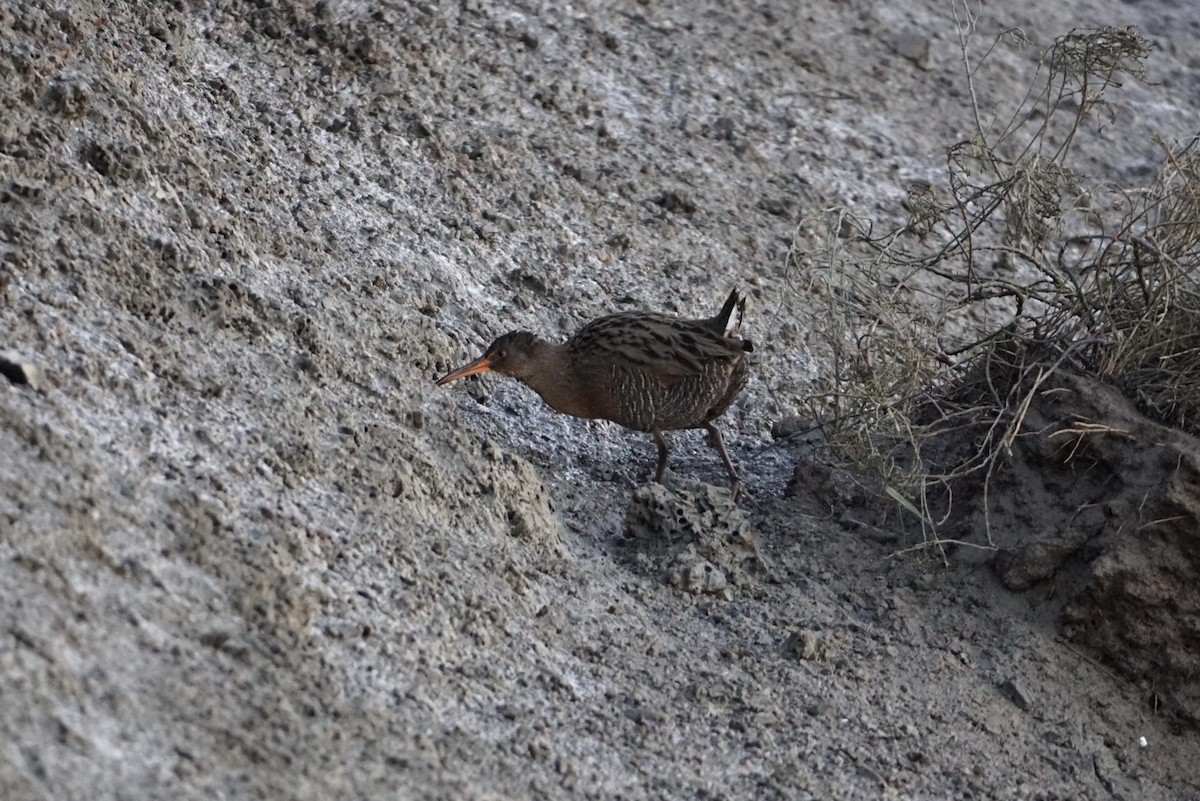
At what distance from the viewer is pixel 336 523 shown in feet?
15.6

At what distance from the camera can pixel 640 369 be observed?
616 centimetres

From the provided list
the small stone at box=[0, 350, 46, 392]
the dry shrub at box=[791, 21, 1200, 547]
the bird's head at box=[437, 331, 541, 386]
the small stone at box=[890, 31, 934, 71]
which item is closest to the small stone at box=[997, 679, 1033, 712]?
the dry shrub at box=[791, 21, 1200, 547]

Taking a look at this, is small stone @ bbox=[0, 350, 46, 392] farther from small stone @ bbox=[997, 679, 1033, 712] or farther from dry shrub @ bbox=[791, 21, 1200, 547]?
small stone @ bbox=[997, 679, 1033, 712]

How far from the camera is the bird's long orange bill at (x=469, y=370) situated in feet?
19.7

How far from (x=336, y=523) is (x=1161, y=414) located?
3175 millimetres

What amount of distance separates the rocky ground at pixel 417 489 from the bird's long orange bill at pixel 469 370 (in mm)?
66

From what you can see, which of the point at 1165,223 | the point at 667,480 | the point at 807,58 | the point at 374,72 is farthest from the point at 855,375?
the point at 807,58

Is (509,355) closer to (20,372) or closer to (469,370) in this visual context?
(469,370)

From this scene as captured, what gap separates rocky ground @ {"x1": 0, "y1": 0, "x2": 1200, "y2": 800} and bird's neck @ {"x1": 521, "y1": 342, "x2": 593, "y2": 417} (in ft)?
0.77

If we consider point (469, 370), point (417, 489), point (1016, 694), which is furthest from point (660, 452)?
point (1016, 694)

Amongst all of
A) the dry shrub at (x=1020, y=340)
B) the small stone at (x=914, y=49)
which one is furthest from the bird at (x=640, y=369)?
the small stone at (x=914, y=49)

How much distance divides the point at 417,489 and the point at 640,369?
136cm

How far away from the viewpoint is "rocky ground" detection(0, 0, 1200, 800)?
3.96m

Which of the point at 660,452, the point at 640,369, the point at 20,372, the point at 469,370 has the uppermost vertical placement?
the point at 20,372
